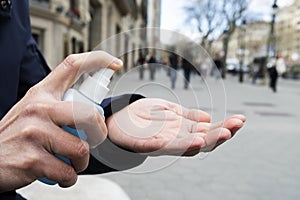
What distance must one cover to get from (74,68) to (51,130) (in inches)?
4.4

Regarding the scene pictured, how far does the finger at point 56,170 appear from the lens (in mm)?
682

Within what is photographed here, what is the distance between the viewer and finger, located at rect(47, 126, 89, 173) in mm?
656

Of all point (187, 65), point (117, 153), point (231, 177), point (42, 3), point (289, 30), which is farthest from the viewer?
point (289, 30)

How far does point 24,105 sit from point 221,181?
3.42 meters

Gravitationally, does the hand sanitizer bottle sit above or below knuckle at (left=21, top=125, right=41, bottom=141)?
above

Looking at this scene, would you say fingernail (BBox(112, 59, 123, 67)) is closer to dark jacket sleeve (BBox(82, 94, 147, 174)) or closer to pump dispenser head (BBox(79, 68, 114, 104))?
pump dispenser head (BBox(79, 68, 114, 104))

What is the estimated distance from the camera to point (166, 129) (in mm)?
935

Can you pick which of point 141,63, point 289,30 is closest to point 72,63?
point 141,63

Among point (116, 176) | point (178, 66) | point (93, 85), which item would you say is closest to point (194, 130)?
point (178, 66)

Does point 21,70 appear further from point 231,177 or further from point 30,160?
point 231,177

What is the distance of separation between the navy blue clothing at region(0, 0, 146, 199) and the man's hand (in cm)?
3

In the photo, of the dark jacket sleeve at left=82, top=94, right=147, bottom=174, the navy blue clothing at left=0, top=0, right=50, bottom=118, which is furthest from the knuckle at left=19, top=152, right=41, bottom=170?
the navy blue clothing at left=0, top=0, right=50, bottom=118

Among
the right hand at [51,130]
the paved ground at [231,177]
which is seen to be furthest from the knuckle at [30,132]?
the paved ground at [231,177]

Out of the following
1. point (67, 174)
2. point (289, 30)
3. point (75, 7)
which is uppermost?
point (67, 174)
